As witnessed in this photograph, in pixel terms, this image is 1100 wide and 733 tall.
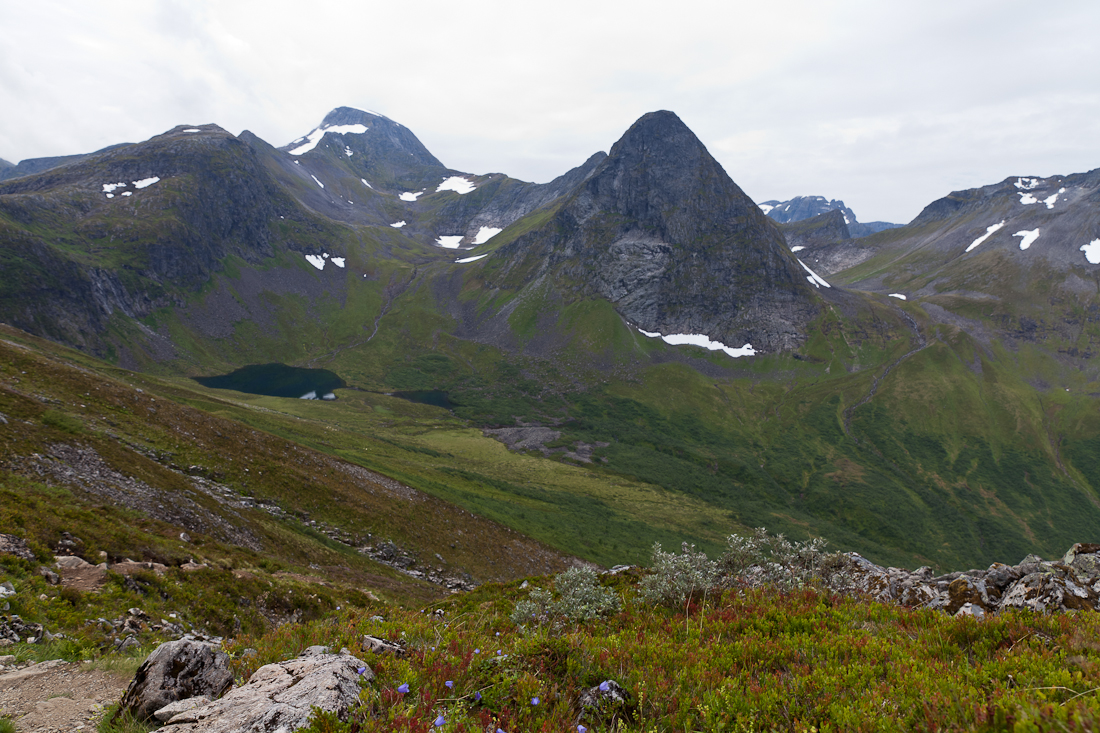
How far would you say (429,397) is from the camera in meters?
163

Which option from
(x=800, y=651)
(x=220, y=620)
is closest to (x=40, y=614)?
(x=220, y=620)

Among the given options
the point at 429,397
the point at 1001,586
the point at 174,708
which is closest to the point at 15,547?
the point at 174,708

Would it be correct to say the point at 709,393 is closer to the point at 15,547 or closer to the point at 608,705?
the point at 15,547

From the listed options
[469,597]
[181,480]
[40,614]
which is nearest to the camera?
[40,614]

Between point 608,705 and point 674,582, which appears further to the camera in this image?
point 674,582

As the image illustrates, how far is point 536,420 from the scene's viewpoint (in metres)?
150

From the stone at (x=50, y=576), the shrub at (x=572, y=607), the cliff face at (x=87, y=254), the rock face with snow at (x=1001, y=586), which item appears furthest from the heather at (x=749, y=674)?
the cliff face at (x=87, y=254)

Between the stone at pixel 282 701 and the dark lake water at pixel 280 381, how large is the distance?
150m

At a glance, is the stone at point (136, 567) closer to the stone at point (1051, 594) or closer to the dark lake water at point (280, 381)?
the stone at point (1051, 594)

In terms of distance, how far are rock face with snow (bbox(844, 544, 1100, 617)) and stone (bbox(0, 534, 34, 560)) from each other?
24.5 m

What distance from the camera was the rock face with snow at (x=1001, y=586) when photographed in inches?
422

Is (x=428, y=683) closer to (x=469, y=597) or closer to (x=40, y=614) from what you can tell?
(x=40, y=614)

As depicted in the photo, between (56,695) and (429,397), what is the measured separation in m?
160

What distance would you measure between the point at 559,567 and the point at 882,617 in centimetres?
4371
